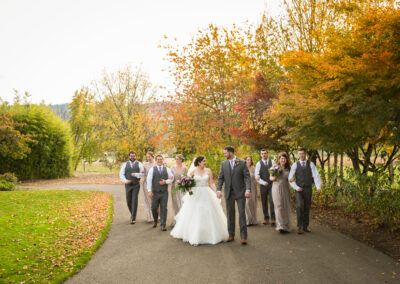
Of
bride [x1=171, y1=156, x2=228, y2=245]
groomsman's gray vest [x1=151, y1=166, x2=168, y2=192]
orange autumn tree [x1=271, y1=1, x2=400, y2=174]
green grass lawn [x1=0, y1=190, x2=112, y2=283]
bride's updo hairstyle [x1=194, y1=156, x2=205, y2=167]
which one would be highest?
orange autumn tree [x1=271, y1=1, x2=400, y2=174]

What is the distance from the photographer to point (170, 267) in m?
5.72

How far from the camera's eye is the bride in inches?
286

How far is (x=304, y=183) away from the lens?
325 inches

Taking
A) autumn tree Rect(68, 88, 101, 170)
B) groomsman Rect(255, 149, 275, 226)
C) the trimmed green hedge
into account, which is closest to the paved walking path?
groomsman Rect(255, 149, 275, 226)

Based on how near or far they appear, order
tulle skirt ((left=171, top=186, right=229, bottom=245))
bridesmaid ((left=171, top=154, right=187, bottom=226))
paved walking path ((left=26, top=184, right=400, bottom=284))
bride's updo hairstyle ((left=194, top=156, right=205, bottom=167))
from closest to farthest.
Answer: paved walking path ((left=26, top=184, right=400, bottom=284)) → tulle skirt ((left=171, top=186, right=229, bottom=245)) → bride's updo hairstyle ((left=194, top=156, right=205, bottom=167)) → bridesmaid ((left=171, top=154, right=187, bottom=226))

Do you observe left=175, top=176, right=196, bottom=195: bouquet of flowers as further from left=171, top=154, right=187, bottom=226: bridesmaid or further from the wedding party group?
left=171, top=154, right=187, bottom=226: bridesmaid

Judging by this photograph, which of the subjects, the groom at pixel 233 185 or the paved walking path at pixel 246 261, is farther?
the groom at pixel 233 185

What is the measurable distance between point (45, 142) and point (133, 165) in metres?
22.6

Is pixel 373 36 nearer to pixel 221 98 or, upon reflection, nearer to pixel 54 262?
pixel 54 262

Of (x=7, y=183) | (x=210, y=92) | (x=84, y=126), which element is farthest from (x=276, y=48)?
(x=84, y=126)

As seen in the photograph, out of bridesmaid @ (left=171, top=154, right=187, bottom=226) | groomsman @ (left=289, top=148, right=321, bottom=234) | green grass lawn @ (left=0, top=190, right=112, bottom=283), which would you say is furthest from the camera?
bridesmaid @ (left=171, top=154, right=187, bottom=226)

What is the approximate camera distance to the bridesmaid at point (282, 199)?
8.12m

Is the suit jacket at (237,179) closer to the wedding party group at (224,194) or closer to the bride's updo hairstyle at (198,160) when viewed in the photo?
the wedding party group at (224,194)

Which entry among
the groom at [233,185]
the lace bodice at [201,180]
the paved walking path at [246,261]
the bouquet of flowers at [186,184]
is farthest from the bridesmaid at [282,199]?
the bouquet of flowers at [186,184]
